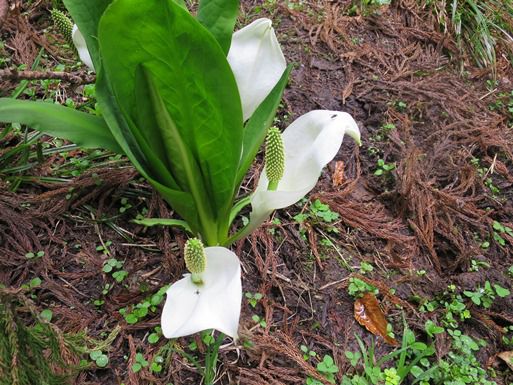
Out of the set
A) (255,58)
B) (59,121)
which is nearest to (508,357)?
(255,58)

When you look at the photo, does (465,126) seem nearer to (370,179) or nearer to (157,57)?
(370,179)

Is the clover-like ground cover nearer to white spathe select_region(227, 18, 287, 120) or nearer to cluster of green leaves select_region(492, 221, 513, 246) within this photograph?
cluster of green leaves select_region(492, 221, 513, 246)

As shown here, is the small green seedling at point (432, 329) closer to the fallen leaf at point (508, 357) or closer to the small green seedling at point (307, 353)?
the fallen leaf at point (508, 357)

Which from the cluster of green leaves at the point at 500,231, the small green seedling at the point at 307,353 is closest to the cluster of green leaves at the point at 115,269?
the small green seedling at the point at 307,353

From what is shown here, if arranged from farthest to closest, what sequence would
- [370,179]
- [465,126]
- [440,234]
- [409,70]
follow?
[409,70] < [465,126] < [370,179] < [440,234]

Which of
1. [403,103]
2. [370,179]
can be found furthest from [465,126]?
[370,179]

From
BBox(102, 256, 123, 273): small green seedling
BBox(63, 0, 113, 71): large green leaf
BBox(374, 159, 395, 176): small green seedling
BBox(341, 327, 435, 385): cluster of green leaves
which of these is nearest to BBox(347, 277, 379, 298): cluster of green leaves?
BBox(341, 327, 435, 385): cluster of green leaves
